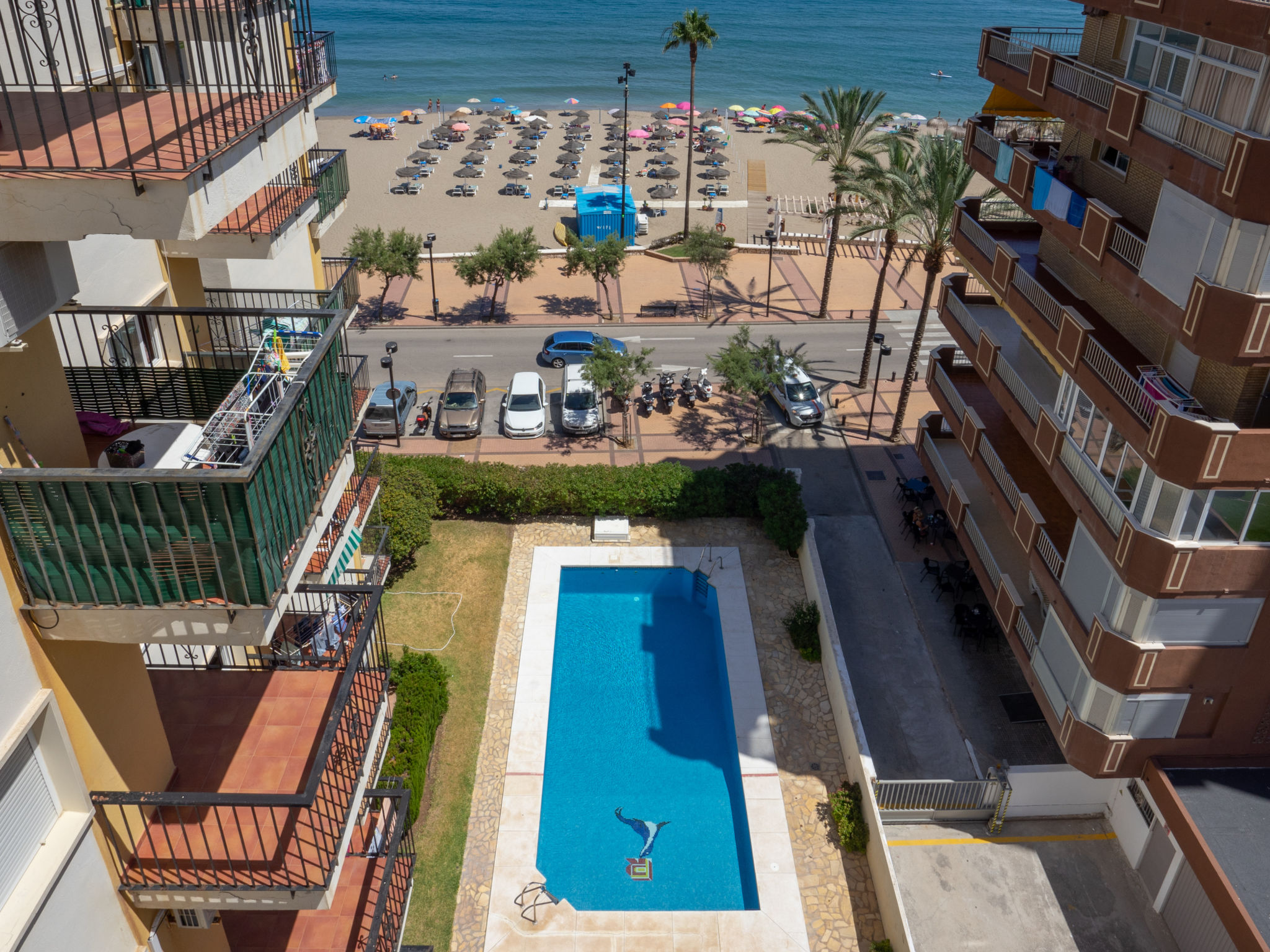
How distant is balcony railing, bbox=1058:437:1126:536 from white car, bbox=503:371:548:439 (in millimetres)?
21956

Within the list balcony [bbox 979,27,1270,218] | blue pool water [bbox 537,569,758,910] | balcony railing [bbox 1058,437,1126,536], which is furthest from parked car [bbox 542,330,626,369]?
balcony railing [bbox 1058,437,1126,536]

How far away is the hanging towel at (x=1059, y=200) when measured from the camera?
18.7m

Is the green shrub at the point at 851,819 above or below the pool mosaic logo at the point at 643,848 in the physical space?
above

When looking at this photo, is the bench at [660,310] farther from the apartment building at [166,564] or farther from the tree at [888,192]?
the apartment building at [166,564]

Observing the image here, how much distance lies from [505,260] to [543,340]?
14.9 ft

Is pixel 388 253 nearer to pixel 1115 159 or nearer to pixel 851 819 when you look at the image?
pixel 1115 159

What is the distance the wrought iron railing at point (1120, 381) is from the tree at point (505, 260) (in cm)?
3326

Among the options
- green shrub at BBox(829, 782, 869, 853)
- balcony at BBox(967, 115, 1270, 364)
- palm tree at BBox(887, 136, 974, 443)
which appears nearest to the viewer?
balcony at BBox(967, 115, 1270, 364)

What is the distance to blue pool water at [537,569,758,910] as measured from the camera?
20.6 m

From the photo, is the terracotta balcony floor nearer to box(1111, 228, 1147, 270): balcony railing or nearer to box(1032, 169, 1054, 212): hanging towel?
box(1111, 228, 1147, 270): balcony railing

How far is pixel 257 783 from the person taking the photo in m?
10.3

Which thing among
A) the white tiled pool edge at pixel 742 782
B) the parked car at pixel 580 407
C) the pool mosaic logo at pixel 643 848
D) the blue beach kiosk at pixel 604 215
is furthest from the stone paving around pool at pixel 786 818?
the blue beach kiosk at pixel 604 215

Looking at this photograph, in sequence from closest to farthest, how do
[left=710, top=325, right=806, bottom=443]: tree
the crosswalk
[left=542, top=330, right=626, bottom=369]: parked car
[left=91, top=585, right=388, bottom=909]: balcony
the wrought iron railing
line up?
[left=91, top=585, right=388, bottom=909]: balcony → the wrought iron railing → [left=710, top=325, right=806, bottom=443]: tree → [left=542, top=330, right=626, bottom=369]: parked car → the crosswalk

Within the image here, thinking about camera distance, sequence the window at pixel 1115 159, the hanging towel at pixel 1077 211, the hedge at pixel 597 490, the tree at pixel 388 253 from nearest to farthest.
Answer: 1. the hanging towel at pixel 1077 211
2. the window at pixel 1115 159
3. the hedge at pixel 597 490
4. the tree at pixel 388 253
